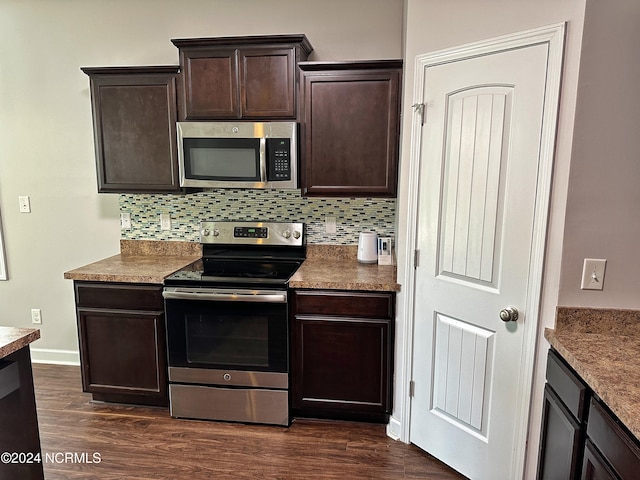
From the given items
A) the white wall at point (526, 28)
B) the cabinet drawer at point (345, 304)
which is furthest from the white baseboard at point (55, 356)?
the white wall at point (526, 28)

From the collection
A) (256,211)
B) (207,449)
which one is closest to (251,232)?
(256,211)

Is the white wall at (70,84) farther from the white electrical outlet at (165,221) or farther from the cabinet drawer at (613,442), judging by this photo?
the cabinet drawer at (613,442)

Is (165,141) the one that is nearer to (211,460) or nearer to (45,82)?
(45,82)

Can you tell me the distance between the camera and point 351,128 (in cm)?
252

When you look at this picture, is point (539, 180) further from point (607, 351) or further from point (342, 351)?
point (342, 351)

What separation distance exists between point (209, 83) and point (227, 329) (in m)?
1.44

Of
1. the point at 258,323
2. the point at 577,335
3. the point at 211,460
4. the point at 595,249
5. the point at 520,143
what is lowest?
the point at 211,460

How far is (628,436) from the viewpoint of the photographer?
1166 millimetres

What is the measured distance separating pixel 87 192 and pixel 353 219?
1919mm

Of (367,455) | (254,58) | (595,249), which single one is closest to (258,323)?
(367,455)

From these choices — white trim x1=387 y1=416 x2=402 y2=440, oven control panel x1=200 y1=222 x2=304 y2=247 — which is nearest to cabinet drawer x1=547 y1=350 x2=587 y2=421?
white trim x1=387 y1=416 x2=402 y2=440

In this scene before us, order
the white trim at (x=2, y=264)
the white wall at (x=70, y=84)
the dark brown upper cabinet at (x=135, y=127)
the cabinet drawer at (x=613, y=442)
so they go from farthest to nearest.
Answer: the white trim at (x=2, y=264) < the white wall at (x=70, y=84) < the dark brown upper cabinet at (x=135, y=127) < the cabinet drawer at (x=613, y=442)

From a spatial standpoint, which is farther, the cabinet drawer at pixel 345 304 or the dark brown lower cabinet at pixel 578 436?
the cabinet drawer at pixel 345 304

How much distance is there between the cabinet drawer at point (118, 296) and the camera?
8.28 ft
